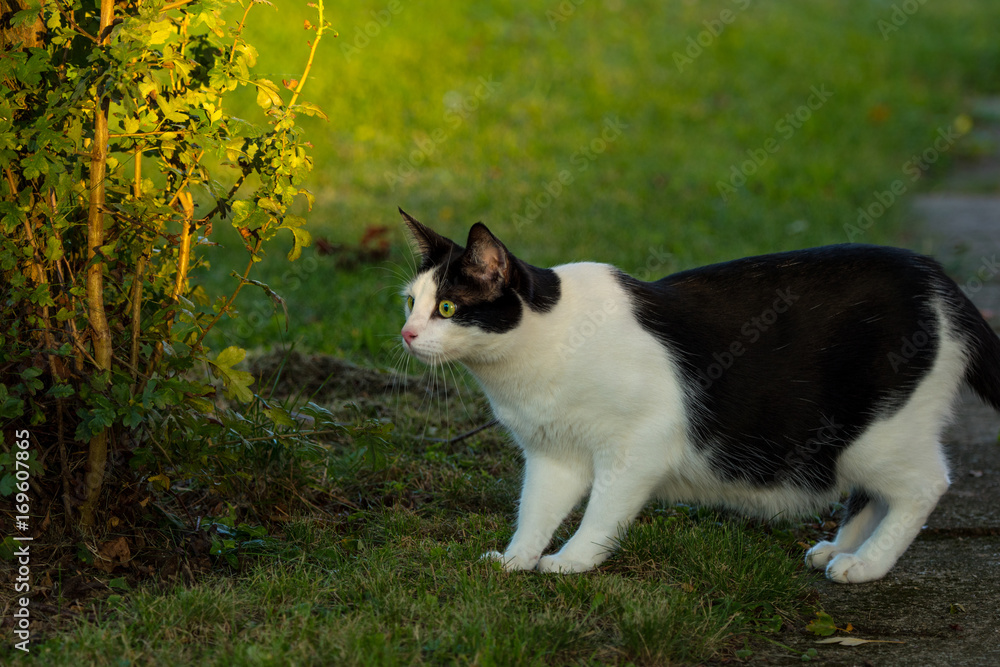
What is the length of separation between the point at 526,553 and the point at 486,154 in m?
6.26

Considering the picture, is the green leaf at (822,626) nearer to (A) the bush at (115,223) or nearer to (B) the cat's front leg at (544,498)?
(B) the cat's front leg at (544,498)

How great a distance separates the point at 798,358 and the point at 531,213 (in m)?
4.48

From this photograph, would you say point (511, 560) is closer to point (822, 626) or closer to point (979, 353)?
point (822, 626)

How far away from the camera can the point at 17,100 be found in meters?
2.78

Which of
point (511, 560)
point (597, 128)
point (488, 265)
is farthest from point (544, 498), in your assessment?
point (597, 128)

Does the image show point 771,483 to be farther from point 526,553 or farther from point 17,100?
point 17,100

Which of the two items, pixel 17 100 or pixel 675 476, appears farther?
pixel 675 476

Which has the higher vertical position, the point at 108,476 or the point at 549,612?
the point at 549,612

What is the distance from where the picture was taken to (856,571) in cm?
Result: 317

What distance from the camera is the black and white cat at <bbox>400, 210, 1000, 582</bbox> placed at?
313cm

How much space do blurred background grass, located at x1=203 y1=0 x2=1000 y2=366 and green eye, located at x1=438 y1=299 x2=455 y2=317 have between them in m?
1.89

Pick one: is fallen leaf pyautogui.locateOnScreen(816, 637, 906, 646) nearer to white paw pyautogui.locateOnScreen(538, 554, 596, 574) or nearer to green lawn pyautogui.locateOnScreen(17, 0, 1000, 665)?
green lawn pyautogui.locateOnScreen(17, 0, 1000, 665)

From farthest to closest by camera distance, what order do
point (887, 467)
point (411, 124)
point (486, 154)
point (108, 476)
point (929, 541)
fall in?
point (411, 124) < point (486, 154) < point (929, 541) < point (887, 467) < point (108, 476)

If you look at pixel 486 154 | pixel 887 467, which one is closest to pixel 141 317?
pixel 887 467
